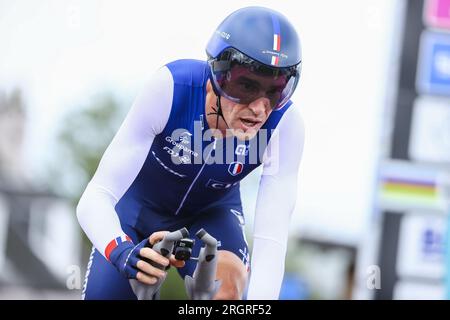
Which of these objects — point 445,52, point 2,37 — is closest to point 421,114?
point 445,52

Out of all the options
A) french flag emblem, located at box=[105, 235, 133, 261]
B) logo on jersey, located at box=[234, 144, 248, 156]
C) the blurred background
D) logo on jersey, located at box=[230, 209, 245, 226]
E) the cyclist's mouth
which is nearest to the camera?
french flag emblem, located at box=[105, 235, 133, 261]

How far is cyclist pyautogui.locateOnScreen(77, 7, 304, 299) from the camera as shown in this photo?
279 cm

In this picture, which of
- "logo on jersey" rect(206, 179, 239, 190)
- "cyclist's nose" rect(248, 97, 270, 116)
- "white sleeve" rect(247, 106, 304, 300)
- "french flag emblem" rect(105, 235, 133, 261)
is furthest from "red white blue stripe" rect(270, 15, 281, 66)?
"french flag emblem" rect(105, 235, 133, 261)

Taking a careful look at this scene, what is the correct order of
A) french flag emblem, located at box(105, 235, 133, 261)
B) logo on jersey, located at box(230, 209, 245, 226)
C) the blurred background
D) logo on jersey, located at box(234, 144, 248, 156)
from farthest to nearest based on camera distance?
the blurred background < logo on jersey, located at box(230, 209, 245, 226) < logo on jersey, located at box(234, 144, 248, 156) < french flag emblem, located at box(105, 235, 133, 261)

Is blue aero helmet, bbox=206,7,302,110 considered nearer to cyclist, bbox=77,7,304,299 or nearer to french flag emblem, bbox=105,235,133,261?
cyclist, bbox=77,7,304,299

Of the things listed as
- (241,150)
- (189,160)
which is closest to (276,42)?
(241,150)

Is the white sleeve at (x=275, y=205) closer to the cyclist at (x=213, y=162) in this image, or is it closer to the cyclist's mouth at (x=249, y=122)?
the cyclist at (x=213, y=162)

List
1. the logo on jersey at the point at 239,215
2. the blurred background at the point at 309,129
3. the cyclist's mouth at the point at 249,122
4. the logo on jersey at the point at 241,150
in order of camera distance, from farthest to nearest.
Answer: the blurred background at the point at 309,129, the logo on jersey at the point at 239,215, the logo on jersey at the point at 241,150, the cyclist's mouth at the point at 249,122

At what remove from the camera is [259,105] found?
283 cm

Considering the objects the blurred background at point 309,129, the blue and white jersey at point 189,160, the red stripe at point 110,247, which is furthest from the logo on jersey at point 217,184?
the red stripe at point 110,247

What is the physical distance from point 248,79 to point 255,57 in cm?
9

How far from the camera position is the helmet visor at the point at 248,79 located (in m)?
2.82

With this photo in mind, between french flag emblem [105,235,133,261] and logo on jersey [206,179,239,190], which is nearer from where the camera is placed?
french flag emblem [105,235,133,261]

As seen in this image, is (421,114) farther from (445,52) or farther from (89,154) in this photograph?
(89,154)
